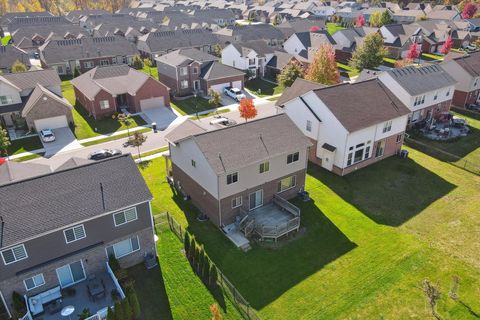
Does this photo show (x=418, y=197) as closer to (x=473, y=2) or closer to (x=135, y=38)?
(x=135, y=38)

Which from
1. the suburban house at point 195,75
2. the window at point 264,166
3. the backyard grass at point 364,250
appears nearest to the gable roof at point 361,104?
the backyard grass at point 364,250

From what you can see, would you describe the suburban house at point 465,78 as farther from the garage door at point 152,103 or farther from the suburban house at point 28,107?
the suburban house at point 28,107

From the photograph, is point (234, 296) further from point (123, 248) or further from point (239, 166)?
point (239, 166)

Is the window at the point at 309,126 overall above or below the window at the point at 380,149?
above

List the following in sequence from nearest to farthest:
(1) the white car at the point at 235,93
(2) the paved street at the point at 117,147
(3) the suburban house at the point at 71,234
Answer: (3) the suburban house at the point at 71,234 < (2) the paved street at the point at 117,147 < (1) the white car at the point at 235,93

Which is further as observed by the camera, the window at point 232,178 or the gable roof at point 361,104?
the gable roof at point 361,104

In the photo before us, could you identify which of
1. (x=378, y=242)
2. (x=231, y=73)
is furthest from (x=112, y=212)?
(x=231, y=73)

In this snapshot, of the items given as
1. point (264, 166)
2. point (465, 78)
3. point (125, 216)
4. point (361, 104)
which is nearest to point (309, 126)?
point (361, 104)

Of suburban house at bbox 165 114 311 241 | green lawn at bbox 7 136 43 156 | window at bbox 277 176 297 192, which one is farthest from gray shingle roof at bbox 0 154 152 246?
green lawn at bbox 7 136 43 156
